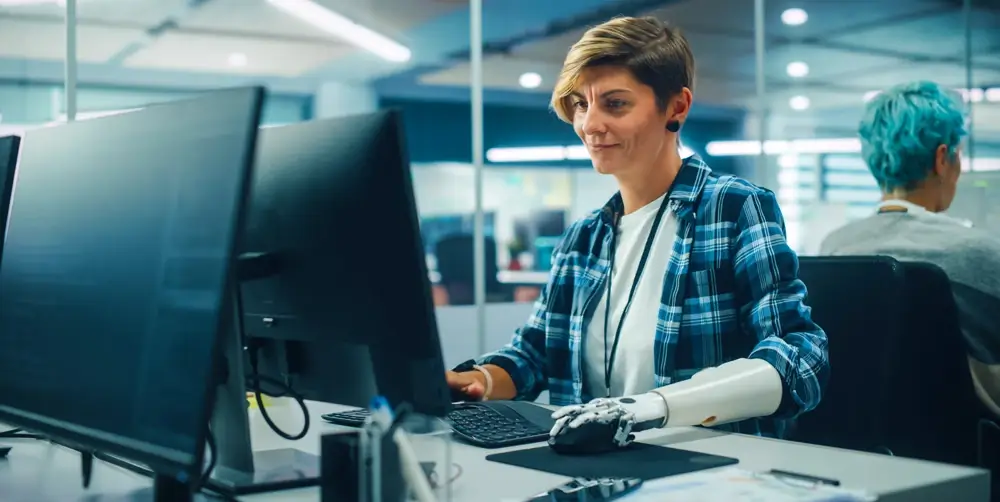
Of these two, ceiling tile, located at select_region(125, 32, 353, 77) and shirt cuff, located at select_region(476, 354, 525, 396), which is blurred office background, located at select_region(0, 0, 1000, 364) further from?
shirt cuff, located at select_region(476, 354, 525, 396)

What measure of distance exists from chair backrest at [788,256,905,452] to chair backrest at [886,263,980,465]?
45 millimetres

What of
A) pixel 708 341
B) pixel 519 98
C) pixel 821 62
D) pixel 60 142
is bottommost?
pixel 708 341

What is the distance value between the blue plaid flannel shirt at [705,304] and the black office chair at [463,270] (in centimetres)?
235

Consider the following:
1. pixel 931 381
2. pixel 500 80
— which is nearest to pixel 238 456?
pixel 931 381

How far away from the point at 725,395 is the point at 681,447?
0.11 m

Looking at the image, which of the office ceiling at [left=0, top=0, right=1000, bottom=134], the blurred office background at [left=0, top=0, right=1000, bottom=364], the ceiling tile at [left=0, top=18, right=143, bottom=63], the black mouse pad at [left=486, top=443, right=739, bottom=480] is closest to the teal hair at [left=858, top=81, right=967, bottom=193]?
the blurred office background at [left=0, top=0, right=1000, bottom=364]

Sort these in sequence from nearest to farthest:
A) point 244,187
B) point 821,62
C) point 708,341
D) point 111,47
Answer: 1. point 244,187
2. point 708,341
3. point 111,47
4. point 821,62

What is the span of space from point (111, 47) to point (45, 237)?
2664 mm

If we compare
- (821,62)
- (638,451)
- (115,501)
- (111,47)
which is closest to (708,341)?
(638,451)

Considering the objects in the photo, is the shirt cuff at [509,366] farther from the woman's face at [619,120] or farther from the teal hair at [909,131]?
the teal hair at [909,131]

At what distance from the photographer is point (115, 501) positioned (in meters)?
1.20

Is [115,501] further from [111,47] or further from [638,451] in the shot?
[111,47]

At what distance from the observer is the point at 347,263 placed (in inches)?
45.5

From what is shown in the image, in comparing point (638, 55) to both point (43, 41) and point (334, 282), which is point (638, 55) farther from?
point (43, 41)
